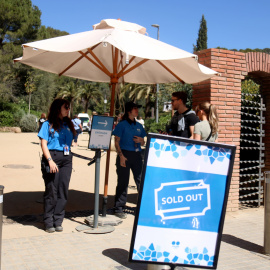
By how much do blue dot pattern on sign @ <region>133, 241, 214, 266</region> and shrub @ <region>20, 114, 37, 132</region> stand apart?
115 feet

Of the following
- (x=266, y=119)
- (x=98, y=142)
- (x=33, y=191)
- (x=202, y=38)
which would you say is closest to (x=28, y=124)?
(x=33, y=191)

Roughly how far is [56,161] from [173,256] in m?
2.59

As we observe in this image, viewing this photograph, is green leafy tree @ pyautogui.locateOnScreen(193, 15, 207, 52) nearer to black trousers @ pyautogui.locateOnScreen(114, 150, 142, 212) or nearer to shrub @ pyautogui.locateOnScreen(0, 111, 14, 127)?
shrub @ pyautogui.locateOnScreen(0, 111, 14, 127)

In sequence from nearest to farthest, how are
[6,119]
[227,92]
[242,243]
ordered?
[242,243], [227,92], [6,119]

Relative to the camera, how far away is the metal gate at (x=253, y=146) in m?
7.58

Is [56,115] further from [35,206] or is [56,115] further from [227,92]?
[227,92]

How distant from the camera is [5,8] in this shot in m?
44.2

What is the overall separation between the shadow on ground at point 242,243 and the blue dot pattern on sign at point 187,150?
222 centimetres

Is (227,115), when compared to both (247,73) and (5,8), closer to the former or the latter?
(247,73)

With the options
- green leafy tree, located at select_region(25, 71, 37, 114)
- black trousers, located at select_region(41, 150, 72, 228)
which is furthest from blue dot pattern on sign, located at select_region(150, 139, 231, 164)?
green leafy tree, located at select_region(25, 71, 37, 114)

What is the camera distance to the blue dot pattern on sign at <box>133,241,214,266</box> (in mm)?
3166

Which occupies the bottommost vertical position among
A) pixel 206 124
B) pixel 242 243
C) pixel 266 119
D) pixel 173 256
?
pixel 242 243

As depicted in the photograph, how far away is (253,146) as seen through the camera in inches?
308

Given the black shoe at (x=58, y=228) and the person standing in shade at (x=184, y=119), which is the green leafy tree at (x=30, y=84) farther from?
the person standing in shade at (x=184, y=119)
